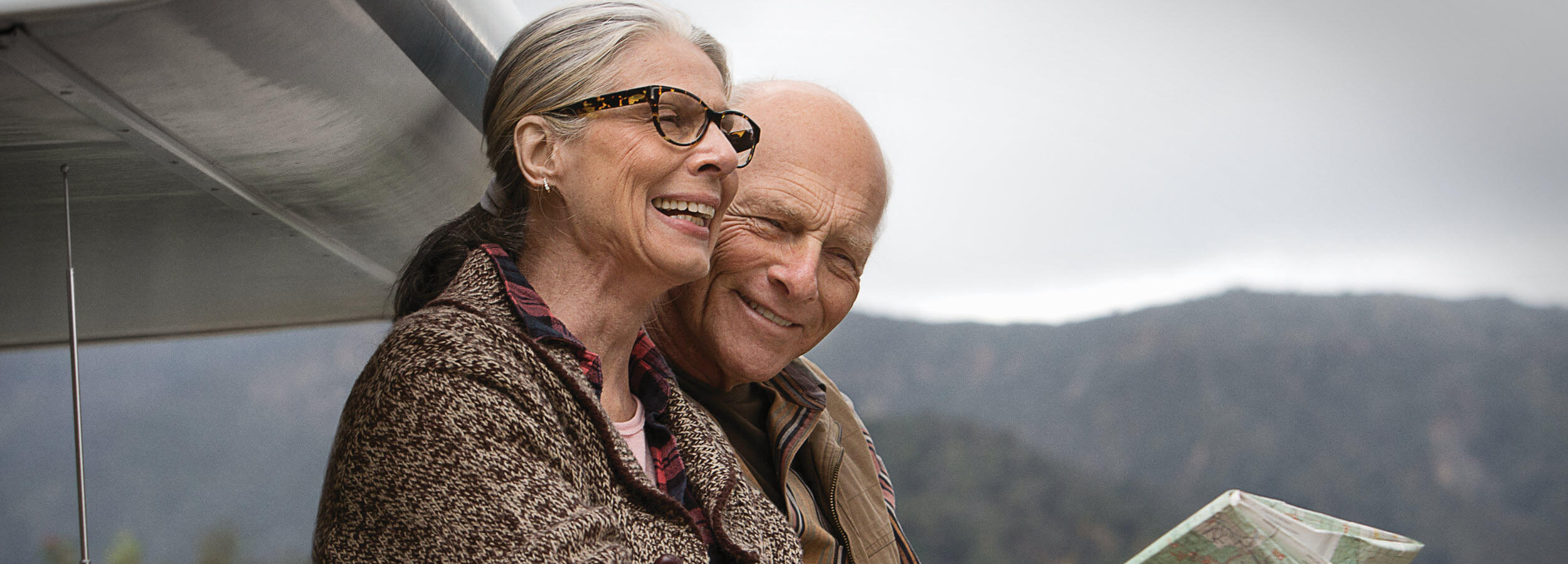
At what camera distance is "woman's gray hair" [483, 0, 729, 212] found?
1.25 meters

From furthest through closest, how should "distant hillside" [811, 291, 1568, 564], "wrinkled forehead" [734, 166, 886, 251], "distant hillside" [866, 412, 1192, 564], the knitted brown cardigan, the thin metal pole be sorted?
1. "distant hillside" [866, 412, 1192, 564]
2. "distant hillside" [811, 291, 1568, 564]
3. "wrinkled forehead" [734, 166, 886, 251]
4. the thin metal pole
5. the knitted brown cardigan

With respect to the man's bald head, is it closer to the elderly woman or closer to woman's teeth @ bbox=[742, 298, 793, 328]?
woman's teeth @ bbox=[742, 298, 793, 328]

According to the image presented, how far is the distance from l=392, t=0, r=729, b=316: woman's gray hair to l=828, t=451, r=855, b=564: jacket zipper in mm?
799

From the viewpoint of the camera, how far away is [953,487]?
561 inches

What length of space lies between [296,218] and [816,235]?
841mm

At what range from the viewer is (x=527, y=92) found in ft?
4.17

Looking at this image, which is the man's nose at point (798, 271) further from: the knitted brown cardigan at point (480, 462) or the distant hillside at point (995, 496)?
the distant hillside at point (995, 496)

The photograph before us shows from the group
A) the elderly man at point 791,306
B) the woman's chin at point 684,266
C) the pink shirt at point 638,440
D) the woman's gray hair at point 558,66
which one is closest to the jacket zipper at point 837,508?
the elderly man at point 791,306

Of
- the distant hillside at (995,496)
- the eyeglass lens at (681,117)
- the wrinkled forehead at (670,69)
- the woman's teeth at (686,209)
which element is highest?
the wrinkled forehead at (670,69)

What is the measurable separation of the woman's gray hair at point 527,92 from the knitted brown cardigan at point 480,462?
6.5 inches

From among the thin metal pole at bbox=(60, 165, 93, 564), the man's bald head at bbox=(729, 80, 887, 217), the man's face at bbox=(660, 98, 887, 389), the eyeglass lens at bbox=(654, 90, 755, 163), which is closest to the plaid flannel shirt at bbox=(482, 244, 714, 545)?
the eyeglass lens at bbox=(654, 90, 755, 163)

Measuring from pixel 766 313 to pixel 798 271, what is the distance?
89 mm

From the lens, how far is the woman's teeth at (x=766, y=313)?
1.78 m

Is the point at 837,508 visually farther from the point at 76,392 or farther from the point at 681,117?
the point at 76,392
